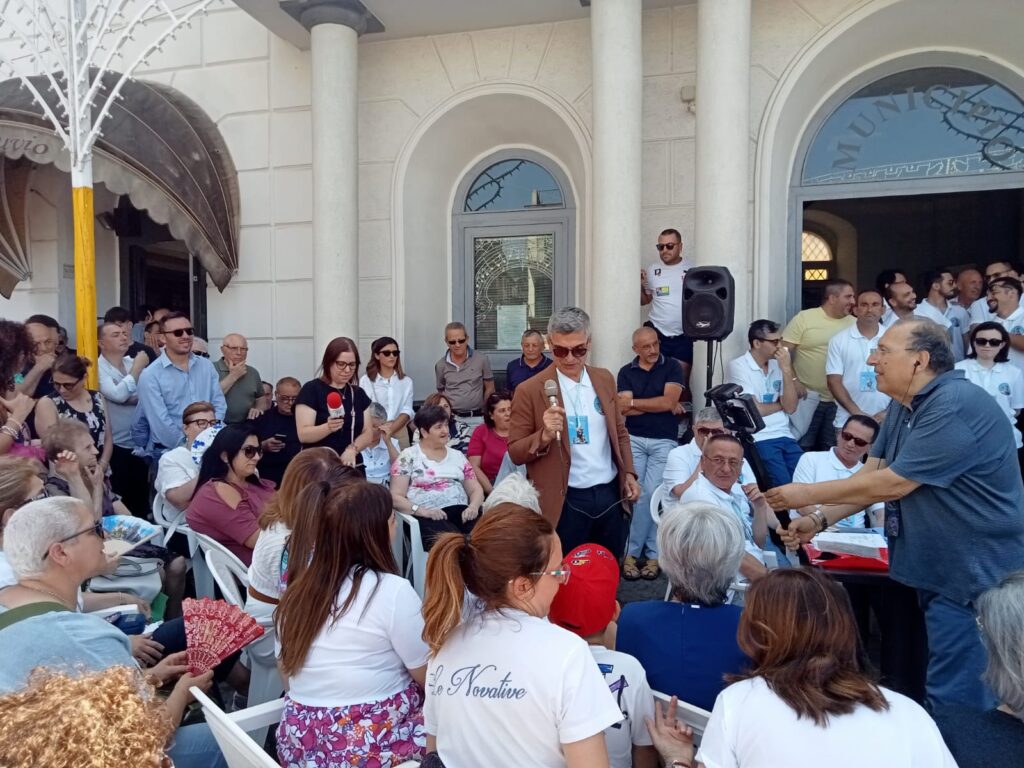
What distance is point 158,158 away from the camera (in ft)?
22.6

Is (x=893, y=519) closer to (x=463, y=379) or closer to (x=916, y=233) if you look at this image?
(x=463, y=379)

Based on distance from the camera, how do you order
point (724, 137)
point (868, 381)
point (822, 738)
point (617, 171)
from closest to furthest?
point (822, 738) < point (868, 381) < point (724, 137) < point (617, 171)

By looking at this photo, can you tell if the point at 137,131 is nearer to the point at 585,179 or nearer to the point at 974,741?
the point at 585,179

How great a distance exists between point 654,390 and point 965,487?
2969 mm

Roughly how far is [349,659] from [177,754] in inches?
27.3

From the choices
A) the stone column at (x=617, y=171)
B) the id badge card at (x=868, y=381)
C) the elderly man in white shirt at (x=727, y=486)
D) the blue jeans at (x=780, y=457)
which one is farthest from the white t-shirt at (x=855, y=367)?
the elderly man in white shirt at (x=727, y=486)

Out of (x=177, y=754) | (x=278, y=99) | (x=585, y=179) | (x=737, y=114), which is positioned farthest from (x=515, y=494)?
(x=278, y=99)

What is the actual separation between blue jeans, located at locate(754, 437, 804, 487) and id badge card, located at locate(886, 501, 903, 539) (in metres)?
2.43

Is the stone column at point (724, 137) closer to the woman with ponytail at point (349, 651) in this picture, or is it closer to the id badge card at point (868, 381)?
the id badge card at point (868, 381)

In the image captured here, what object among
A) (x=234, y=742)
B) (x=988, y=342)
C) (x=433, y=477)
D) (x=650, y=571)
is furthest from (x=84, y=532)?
(x=988, y=342)

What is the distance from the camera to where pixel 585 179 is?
24.2 ft

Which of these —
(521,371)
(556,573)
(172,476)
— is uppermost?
(521,371)

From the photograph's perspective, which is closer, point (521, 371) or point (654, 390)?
point (654, 390)

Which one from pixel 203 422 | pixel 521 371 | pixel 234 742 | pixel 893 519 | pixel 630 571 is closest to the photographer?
pixel 234 742
